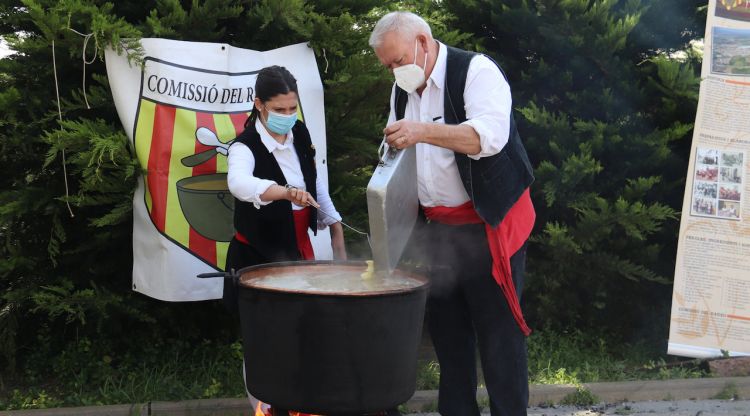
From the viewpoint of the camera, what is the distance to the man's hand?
3.10m

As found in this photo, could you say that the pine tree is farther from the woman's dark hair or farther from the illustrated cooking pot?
the illustrated cooking pot

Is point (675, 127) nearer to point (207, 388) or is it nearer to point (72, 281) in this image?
point (207, 388)

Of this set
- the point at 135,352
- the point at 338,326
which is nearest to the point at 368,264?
the point at 338,326

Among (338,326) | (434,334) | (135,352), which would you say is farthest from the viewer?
(135,352)

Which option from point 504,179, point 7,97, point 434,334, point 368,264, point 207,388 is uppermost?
point 7,97

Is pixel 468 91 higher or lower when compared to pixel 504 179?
higher

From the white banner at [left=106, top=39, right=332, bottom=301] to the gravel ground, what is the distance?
5.08 feet

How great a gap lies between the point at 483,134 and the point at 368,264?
0.73m

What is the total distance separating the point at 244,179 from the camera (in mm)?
3514

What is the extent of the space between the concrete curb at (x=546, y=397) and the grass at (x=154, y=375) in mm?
74

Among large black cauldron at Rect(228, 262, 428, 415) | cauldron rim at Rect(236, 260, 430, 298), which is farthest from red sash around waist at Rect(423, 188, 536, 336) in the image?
large black cauldron at Rect(228, 262, 428, 415)

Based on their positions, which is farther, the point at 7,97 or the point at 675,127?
the point at 675,127

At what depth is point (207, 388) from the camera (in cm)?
472

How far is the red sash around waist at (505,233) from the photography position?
3.50m
